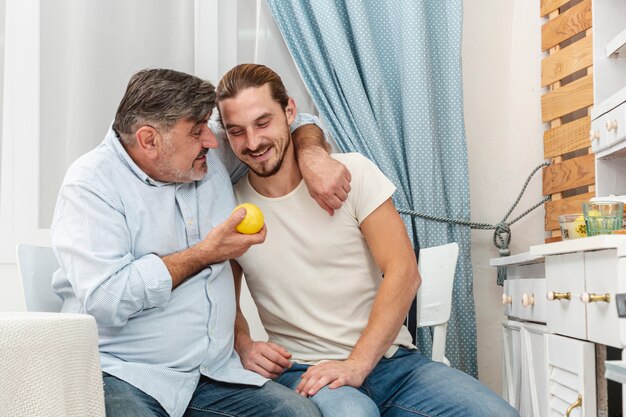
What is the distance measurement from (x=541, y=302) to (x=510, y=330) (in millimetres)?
343

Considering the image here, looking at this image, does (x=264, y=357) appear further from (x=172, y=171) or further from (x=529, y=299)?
→ (x=529, y=299)

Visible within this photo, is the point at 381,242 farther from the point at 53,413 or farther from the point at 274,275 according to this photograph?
the point at 53,413

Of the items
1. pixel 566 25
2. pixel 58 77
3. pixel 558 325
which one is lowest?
pixel 558 325

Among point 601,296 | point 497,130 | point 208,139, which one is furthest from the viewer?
point 497,130

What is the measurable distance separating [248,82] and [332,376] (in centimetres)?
68

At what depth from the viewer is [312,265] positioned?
5.80 ft

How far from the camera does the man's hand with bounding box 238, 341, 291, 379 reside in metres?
1.66

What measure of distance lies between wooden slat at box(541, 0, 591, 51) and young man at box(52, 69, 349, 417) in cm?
100

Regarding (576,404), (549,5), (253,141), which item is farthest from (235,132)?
(549,5)

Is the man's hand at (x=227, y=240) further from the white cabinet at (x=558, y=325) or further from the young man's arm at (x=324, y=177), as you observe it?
the white cabinet at (x=558, y=325)

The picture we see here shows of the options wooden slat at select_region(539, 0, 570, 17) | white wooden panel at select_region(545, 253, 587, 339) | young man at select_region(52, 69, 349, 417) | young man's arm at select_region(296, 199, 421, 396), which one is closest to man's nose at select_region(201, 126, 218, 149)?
young man at select_region(52, 69, 349, 417)

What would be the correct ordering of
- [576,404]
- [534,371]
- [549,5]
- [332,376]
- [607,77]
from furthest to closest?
[549,5], [607,77], [534,371], [332,376], [576,404]

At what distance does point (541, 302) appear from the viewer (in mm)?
1753

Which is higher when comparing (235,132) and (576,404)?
(235,132)
